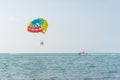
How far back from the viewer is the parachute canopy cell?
4100cm

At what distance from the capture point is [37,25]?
41406mm

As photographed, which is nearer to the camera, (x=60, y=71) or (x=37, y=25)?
(x=37, y=25)

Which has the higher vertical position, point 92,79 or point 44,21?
point 44,21

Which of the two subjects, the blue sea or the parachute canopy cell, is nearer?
the blue sea

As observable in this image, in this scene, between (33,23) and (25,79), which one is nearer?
(25,79)

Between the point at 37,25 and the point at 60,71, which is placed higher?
the point at 37,25

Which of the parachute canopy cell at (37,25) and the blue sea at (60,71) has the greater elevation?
the parachute canopy cell at (37,25)

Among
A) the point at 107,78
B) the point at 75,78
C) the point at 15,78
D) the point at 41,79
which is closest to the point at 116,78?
the point at 107,78

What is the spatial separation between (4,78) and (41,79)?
14.5 ft

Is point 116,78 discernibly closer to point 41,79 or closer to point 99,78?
point 99,78

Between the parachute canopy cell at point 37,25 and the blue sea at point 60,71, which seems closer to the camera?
the blue sea at point 60,71

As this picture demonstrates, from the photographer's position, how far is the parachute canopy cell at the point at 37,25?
41.0m

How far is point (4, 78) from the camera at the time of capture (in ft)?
129

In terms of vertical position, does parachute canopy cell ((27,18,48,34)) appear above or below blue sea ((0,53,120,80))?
above
